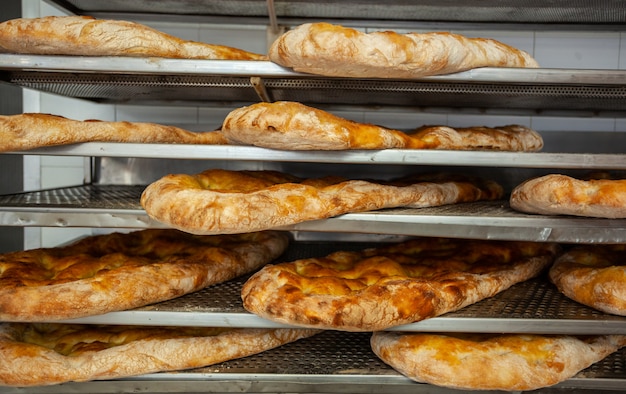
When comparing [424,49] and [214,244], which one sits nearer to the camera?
[424,49]

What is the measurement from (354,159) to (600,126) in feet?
5.79

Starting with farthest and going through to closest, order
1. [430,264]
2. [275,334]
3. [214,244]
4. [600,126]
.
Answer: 1. [600,126]
2. [214,244]
3. [430,264]
4. [275,334]

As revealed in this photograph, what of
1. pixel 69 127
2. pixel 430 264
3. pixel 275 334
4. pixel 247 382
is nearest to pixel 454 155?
pixel 430 264

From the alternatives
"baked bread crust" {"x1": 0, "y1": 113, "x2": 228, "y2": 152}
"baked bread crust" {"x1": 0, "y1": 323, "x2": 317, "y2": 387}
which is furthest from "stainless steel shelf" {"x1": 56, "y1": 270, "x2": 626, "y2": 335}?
"baked bread crust" {"x1": 0, "y1": 113, "x2": 228, "y2": 152}

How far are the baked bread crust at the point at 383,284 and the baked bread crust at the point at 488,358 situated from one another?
0.41ft

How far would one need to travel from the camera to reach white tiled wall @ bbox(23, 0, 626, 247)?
2.83 m

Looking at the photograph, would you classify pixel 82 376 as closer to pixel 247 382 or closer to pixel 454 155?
pixel 247 382

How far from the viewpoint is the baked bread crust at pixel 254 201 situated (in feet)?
5.66

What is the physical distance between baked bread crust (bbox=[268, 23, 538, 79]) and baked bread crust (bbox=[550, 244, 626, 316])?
2.88ft

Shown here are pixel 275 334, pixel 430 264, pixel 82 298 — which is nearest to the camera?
pixel 82 298

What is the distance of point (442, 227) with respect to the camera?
184 cm

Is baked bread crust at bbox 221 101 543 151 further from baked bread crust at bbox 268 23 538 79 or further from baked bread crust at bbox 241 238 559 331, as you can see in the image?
baked bread crust at bbox 241 238 559 331

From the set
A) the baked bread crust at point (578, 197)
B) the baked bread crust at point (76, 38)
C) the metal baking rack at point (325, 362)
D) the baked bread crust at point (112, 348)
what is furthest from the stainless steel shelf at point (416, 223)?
the baked bread crust at point (76, 38)

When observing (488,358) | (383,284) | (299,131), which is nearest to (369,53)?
(299,131)
